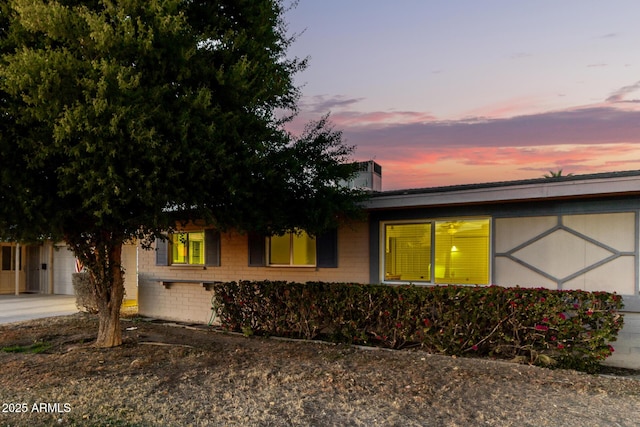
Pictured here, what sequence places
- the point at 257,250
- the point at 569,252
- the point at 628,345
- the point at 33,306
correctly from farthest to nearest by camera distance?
the point at 33,306, the point at 257,250, the point at 569,252, the point at 628,345

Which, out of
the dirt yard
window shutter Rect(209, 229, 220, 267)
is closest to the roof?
the dirt yard

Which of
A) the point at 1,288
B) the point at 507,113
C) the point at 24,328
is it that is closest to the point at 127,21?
Result: the point at 24,328

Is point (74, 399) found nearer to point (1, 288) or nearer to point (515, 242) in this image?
point (515, 242)

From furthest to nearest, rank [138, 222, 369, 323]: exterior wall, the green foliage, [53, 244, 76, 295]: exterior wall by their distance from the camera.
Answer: [53, 244, 76, 295]: exterior wall, [138, 222, 369, 323]: exterior wall, the green foliage

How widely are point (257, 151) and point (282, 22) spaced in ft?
8.36

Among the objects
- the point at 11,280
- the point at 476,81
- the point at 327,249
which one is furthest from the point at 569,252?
the point at 11,280

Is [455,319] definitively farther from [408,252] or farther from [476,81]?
[476,81]

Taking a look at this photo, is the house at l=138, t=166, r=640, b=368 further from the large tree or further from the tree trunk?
the tree trunk

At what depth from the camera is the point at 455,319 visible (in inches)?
269

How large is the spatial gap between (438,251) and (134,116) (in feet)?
17.4

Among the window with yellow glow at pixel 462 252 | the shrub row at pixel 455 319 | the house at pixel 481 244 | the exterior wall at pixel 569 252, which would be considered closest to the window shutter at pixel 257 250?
the house at pixel 481 244

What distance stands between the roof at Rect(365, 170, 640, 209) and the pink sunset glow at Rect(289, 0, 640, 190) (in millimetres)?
1157

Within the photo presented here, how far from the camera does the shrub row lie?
6105 millimetres

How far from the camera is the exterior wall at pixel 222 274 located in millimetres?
8945
